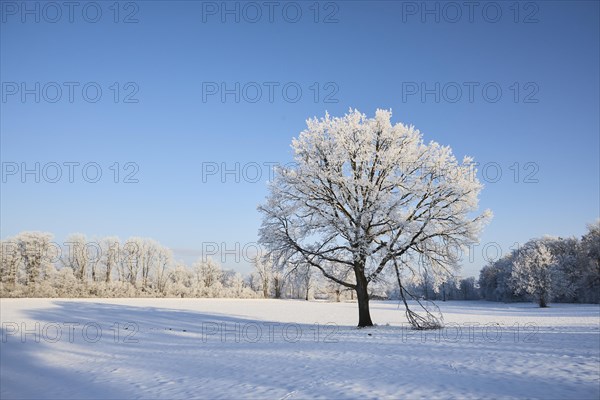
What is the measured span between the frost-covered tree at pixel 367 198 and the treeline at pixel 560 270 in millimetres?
59678

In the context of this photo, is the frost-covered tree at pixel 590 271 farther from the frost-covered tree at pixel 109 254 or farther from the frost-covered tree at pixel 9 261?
the frost-covered tree at pixel 9 261

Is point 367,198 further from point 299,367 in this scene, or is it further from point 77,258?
point 77,258

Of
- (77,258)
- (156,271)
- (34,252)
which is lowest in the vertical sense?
(156,271)

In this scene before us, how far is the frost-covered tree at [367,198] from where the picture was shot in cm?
1942

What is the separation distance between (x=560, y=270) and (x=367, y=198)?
245 feet

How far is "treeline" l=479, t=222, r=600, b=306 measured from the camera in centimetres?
6569

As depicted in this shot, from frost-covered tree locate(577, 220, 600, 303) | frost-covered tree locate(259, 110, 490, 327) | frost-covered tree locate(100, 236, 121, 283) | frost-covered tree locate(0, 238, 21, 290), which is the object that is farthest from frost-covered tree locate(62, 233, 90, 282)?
frost-covered tree locate(577, 220, 600, 303)

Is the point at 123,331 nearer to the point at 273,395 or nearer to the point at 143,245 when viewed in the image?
the point at 273,395

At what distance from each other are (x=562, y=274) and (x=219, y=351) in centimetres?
7894

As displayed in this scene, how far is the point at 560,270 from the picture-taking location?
72312 millimetres

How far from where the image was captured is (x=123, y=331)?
2198cm

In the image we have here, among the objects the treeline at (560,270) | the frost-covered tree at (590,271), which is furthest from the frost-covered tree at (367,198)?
the frost-covered tree at (590,271)

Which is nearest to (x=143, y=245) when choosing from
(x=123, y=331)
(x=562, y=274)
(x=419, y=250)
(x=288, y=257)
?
(x=123, y=331)

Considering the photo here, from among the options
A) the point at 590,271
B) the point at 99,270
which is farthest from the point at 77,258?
the point at 590,271
